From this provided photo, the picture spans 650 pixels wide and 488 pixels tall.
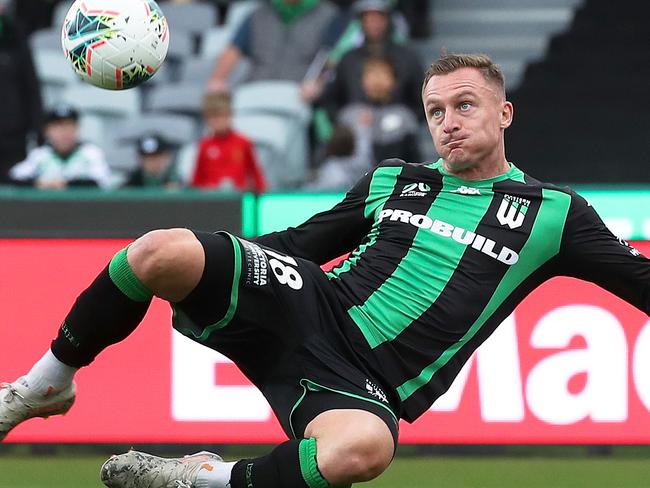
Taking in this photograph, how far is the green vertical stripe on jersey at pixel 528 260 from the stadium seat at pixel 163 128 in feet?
25.8

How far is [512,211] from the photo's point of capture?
18.4 ft

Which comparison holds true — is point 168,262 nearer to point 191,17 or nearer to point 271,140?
point 271,140

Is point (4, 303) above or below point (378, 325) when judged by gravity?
below

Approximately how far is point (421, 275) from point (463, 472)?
2709 millimetres

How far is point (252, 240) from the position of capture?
5.75 metres

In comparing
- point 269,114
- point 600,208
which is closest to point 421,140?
point 269,114

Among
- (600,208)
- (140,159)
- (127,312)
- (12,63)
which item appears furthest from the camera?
(12,63)

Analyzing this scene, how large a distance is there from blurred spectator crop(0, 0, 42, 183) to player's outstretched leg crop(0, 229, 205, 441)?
22.2 feet

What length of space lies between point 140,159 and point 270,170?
194cm

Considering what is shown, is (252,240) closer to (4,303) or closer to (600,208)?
(4,303)

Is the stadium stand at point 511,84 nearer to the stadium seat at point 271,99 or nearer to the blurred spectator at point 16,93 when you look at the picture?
the stadium seat at point 271,99

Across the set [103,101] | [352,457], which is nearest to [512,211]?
[352,457]

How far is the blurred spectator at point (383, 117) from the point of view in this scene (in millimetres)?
11219

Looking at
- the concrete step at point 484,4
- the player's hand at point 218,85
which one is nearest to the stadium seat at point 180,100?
the player's hand at point 218,85
